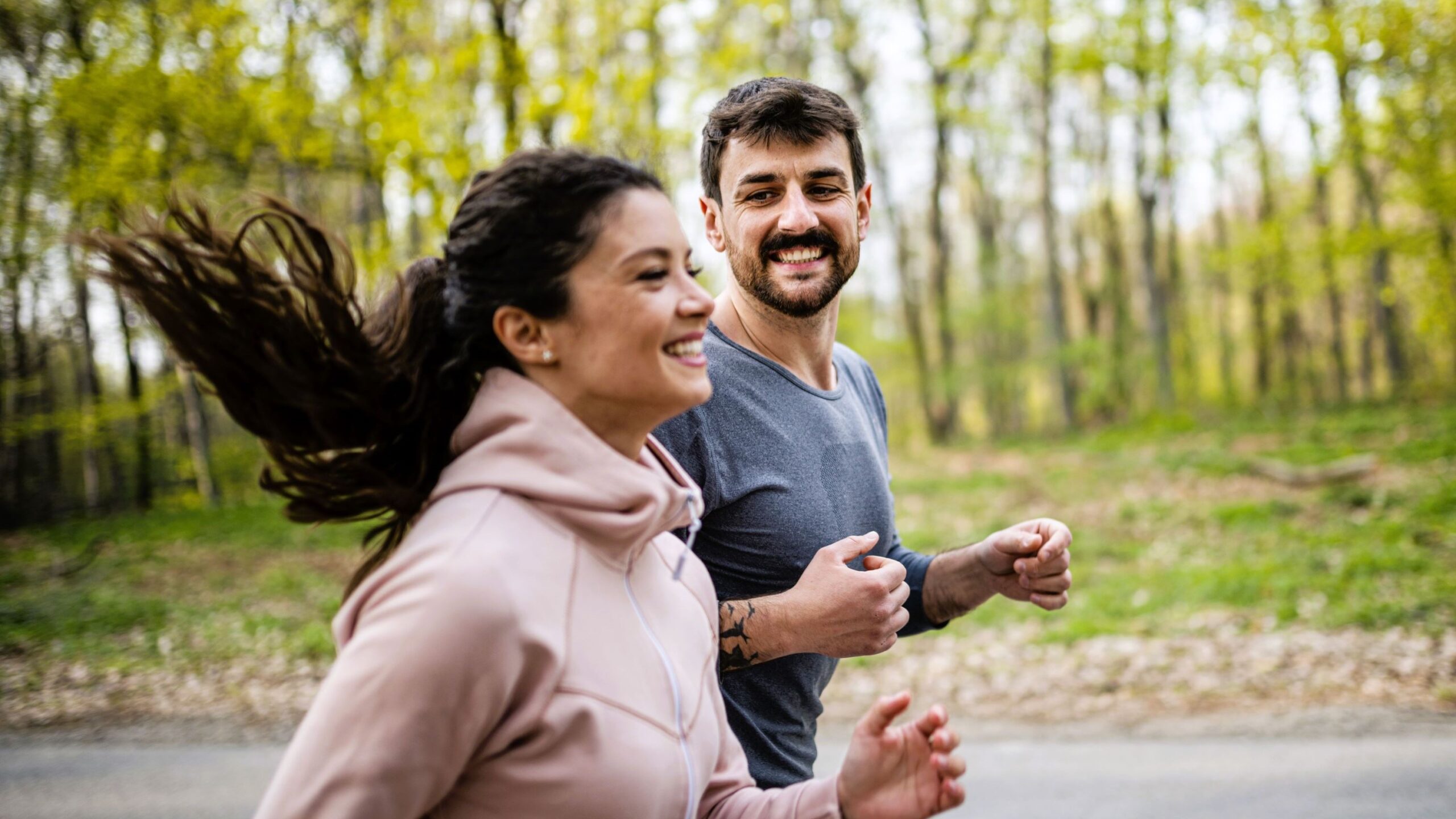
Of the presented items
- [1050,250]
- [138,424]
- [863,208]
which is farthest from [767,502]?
[1050,250]

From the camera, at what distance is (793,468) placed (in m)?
2.11

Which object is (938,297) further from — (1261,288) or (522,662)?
(522,662)

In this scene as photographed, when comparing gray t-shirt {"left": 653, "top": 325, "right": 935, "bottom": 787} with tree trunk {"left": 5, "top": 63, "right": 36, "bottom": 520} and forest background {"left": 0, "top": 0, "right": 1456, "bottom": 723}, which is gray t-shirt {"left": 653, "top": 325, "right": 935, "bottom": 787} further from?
tree trunk {"left": 5, "top": 63, "right": 36, "bottom": 520}

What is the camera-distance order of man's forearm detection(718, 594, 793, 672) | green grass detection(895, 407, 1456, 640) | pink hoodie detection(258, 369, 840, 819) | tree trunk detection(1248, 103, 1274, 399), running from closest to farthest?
pink hoodie detection(258, 369, 840, 819), man's forearm detection(718, 594, 793, 672), green grass detection(895, 407, 1456, 640), tree trunk detection(1248, 103, 1274, 399)

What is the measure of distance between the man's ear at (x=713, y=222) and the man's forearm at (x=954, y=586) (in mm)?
942

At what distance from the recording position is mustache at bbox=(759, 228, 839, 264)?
7.18 ft

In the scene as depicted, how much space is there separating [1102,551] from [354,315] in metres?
9.68

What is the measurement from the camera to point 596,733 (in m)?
1.26

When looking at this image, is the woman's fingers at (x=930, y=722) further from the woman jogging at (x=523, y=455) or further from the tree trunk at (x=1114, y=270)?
the tree trunk at (x=1114, y=270)

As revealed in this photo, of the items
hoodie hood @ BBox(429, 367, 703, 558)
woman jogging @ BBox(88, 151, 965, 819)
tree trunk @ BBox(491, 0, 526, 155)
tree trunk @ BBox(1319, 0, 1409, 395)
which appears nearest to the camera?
woman jogging @ BBox(88, 151, 965, 819)

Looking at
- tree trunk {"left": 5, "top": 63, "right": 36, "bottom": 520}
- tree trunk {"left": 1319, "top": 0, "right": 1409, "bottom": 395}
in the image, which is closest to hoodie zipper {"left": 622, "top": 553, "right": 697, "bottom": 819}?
tree trunk {"left": 1319, "top": 0, "right": 1409, "bottom": 395}

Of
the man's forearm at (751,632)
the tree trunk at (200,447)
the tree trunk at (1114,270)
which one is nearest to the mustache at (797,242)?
the man's forearm at (751,632)

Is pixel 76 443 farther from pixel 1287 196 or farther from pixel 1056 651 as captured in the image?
pixel 1287 196

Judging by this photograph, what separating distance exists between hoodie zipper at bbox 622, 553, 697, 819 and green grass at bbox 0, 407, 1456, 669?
22.0 feet
